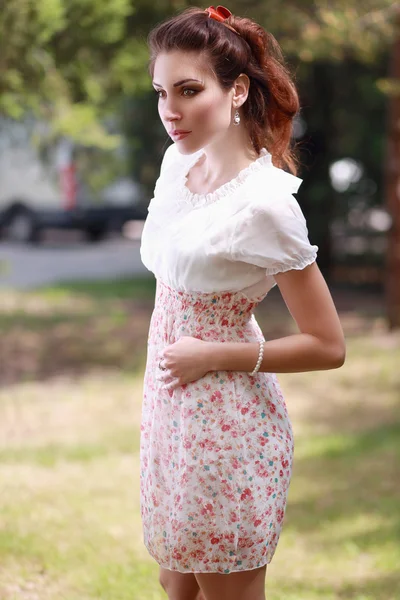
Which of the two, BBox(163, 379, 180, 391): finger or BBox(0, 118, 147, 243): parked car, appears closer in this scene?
BBox(163, 379, 180, 391): finger

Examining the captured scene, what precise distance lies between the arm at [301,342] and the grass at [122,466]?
1893 millimetres

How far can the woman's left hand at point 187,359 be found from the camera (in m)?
2.15

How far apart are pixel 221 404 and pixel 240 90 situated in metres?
0.77

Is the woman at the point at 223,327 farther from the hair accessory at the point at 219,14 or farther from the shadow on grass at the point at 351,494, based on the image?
the shadow on grass at the point at 351,494

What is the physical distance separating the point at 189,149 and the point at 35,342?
9.87m

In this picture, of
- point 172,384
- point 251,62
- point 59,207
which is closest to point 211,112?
point 251,62

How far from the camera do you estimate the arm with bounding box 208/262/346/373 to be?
2133 mm

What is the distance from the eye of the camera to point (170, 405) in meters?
2.23

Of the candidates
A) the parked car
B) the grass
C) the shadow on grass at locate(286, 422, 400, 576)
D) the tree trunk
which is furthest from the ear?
the parked car

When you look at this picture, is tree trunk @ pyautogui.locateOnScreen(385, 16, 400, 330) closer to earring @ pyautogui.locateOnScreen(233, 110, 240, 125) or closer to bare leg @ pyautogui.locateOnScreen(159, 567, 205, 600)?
earring @ pyautogui.locateOnScreen(233, 110, 240, 125)

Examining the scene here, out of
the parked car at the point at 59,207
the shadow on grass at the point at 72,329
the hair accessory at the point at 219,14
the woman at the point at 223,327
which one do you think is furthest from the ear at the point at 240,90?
the parked car at the point at 59,207

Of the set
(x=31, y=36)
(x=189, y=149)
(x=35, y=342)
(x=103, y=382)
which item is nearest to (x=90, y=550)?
(x=189, y=149)

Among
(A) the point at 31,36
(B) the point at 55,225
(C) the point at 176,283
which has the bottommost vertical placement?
(C) the point at 176,283

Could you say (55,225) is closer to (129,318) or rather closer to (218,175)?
(129,318)
